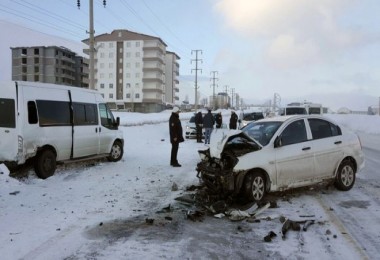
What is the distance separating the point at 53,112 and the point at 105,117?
9.55ft

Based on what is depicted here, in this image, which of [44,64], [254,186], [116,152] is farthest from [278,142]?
[44,64]

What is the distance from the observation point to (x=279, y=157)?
823 centimetres

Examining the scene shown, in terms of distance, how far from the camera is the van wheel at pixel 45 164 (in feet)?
34.3

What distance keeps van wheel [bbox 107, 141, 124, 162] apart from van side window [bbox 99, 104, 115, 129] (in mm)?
672

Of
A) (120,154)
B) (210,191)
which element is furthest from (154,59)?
(210,191)

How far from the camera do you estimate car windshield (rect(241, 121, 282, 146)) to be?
8.62 m

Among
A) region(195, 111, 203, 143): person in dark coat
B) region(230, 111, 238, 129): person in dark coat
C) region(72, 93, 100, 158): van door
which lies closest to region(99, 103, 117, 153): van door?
region(72, 93, 100, 158): van door

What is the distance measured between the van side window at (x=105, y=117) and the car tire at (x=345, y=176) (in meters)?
7.72

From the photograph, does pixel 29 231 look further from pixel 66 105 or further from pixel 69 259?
pixel 66 105

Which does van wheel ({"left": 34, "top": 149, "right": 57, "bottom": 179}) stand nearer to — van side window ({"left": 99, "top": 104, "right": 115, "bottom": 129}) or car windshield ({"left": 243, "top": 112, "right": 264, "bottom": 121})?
van side window ({"left": 99, "top": 104, "right": 115, "bottom": 129})

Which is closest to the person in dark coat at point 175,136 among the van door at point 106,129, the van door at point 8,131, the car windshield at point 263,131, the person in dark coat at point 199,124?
the van door at point 106,129

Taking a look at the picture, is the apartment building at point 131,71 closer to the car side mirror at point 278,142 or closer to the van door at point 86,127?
the van door at point 86,127

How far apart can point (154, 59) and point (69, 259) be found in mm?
97795

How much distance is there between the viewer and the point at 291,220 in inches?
263
